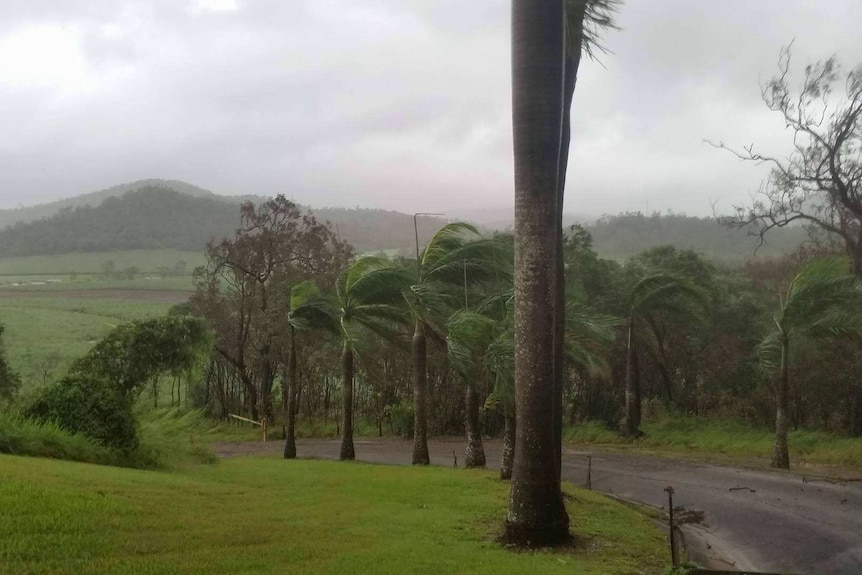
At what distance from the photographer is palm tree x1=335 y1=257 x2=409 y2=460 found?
1802cm

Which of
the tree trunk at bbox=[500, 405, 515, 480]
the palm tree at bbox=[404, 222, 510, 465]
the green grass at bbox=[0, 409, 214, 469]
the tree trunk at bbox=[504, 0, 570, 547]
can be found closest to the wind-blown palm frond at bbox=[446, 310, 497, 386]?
the tree trunk at bbox=[500, 405, 515, 480]

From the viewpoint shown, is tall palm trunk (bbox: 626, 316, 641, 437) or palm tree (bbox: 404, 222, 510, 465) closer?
palm tree (bbox: 404, 222, 510, 465)

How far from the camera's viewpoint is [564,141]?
38.4 ft

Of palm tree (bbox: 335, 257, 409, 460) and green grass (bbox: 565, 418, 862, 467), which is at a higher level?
palm tree (bbox: 335, 257, 409, 460)

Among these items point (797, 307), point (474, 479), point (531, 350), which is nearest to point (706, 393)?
point (797, 307)

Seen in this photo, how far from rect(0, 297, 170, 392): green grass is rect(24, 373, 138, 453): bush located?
61.7 feet

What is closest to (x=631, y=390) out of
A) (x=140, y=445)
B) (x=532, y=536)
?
(x=140, y=445)

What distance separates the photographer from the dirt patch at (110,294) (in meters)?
55.7

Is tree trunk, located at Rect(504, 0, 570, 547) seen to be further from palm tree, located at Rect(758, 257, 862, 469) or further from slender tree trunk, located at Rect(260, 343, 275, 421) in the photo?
slender tree trunk, located at Rect(260, 343, 275, 421)

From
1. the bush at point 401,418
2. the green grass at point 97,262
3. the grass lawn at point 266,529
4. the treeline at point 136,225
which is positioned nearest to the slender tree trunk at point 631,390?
the bush at point 401,418

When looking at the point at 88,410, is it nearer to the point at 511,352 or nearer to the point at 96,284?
the point at 511,352

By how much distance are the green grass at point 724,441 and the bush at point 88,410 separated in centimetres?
1578

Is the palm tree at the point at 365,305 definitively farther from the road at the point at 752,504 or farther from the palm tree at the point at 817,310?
the palm tree at the point at 817,310

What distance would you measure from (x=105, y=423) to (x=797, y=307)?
16.0 m
